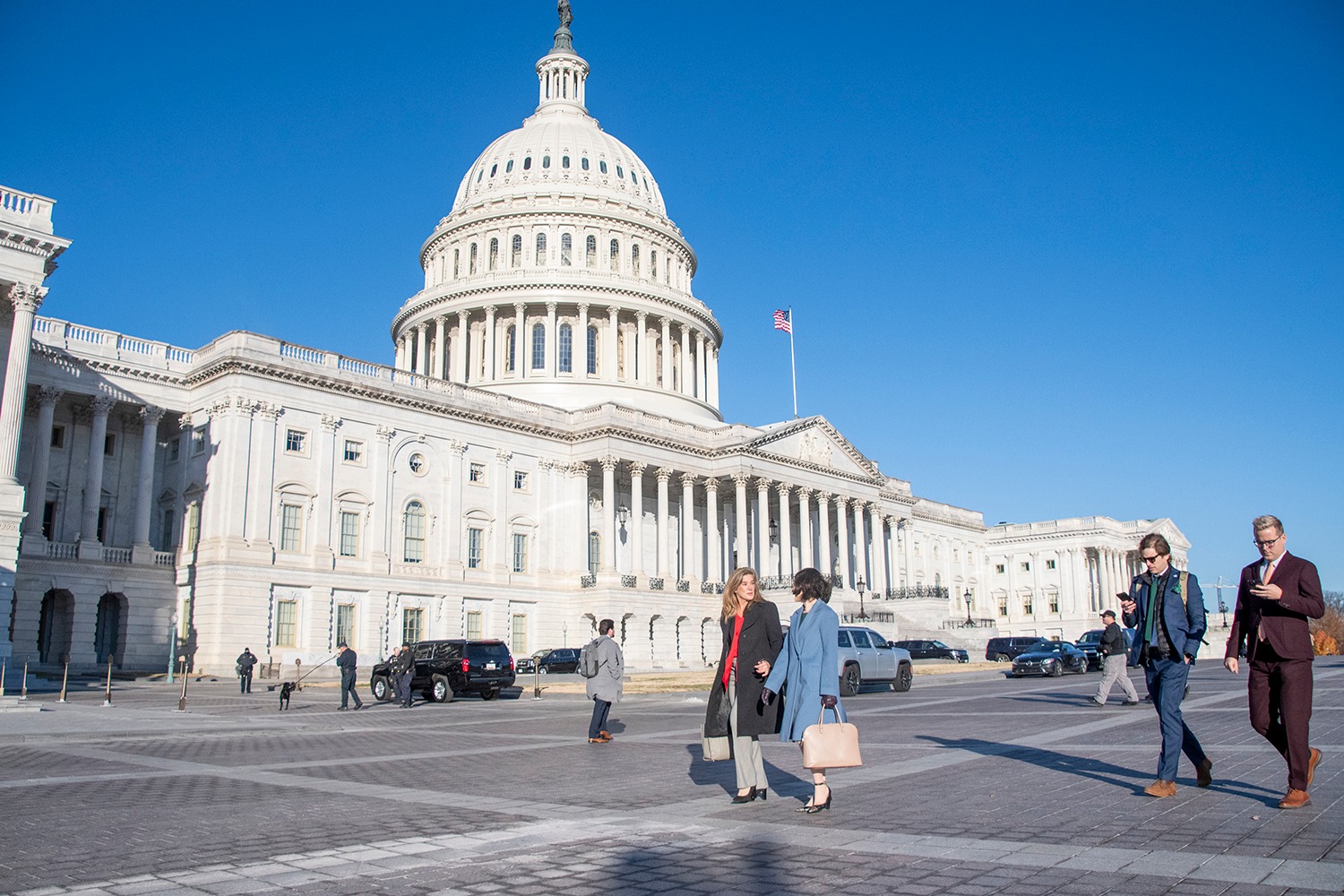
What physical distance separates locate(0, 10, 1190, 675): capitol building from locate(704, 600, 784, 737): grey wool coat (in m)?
29.4

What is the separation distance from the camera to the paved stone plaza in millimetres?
6715

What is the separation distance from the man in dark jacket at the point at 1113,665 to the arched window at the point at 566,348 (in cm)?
6088

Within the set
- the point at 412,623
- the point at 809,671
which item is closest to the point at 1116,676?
the point at 809,671

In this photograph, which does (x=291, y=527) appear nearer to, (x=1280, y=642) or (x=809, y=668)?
(x=809, y=668)

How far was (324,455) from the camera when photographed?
2165 inches

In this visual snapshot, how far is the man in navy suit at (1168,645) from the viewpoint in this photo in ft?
31.6

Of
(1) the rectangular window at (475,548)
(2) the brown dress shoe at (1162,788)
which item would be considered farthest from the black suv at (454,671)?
(1) the rectangular window at (475,548)

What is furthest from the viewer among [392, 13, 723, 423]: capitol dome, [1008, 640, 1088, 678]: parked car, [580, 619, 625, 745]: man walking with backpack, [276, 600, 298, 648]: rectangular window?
[392, 13, 723, 423]: capitol dome

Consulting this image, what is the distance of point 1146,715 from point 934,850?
13.9m

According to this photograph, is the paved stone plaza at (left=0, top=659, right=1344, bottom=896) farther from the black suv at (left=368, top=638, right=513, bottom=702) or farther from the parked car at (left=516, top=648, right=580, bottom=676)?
the parked car at (left=516, top=648, right=580, bottom=676)

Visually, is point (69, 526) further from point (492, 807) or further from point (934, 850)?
point (934, 850)

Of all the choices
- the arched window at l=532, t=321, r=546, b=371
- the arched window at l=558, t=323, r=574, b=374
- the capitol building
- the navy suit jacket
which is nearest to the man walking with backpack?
the navy suit jacket

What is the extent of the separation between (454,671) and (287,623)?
74.8 ft

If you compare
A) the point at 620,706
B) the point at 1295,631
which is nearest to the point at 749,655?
the point at 1295,631
